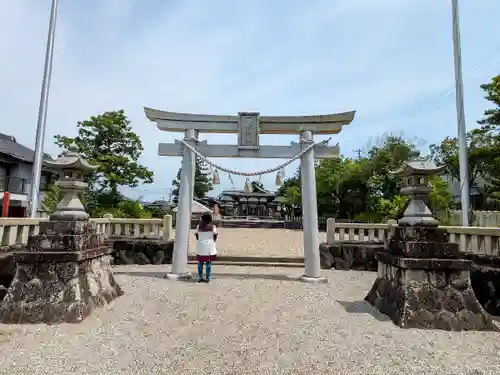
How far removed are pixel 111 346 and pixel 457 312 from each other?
4.50 meters

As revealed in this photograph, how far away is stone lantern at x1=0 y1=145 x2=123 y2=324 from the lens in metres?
4.27

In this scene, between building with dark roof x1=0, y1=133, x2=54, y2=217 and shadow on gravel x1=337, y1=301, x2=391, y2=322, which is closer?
shadow on gravel x1=337, y1=301, x2=391, y2=322

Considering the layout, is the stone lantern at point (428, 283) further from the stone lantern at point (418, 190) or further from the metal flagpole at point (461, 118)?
the metal flagpole at point (461, 118)

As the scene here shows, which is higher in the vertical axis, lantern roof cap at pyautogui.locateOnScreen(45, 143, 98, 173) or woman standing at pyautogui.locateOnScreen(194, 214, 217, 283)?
lantern roof cap at pyautogui.locateOnScreen(45, 143, 98, 173)

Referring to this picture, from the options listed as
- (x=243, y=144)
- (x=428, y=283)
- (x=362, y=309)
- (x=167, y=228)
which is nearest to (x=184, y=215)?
(x=243, y=144)

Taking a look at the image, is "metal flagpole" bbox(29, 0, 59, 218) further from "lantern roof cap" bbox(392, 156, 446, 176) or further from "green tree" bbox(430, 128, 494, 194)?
"green tree" bbox(430, 128, 494, 194)

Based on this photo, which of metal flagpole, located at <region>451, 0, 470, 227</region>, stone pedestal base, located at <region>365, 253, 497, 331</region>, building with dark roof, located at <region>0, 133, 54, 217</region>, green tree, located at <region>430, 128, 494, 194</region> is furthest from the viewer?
building with dark roof, located at <region>0, 133, 54, 217</region>

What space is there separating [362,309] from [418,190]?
215 cm

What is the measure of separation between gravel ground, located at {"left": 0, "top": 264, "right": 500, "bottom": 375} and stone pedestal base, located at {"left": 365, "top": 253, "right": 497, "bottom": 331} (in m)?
0.18

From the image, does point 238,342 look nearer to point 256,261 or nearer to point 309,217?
point 309,217

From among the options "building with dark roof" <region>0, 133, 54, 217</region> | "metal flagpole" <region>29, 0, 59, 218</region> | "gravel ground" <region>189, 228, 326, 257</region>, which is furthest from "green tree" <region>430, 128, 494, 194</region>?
"building with dark roof" <region>0, 133, 54, 217</region>

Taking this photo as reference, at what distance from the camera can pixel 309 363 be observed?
324 centimetres

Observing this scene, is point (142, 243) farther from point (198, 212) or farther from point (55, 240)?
point (198, 212)

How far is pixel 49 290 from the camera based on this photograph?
439 centimetres
